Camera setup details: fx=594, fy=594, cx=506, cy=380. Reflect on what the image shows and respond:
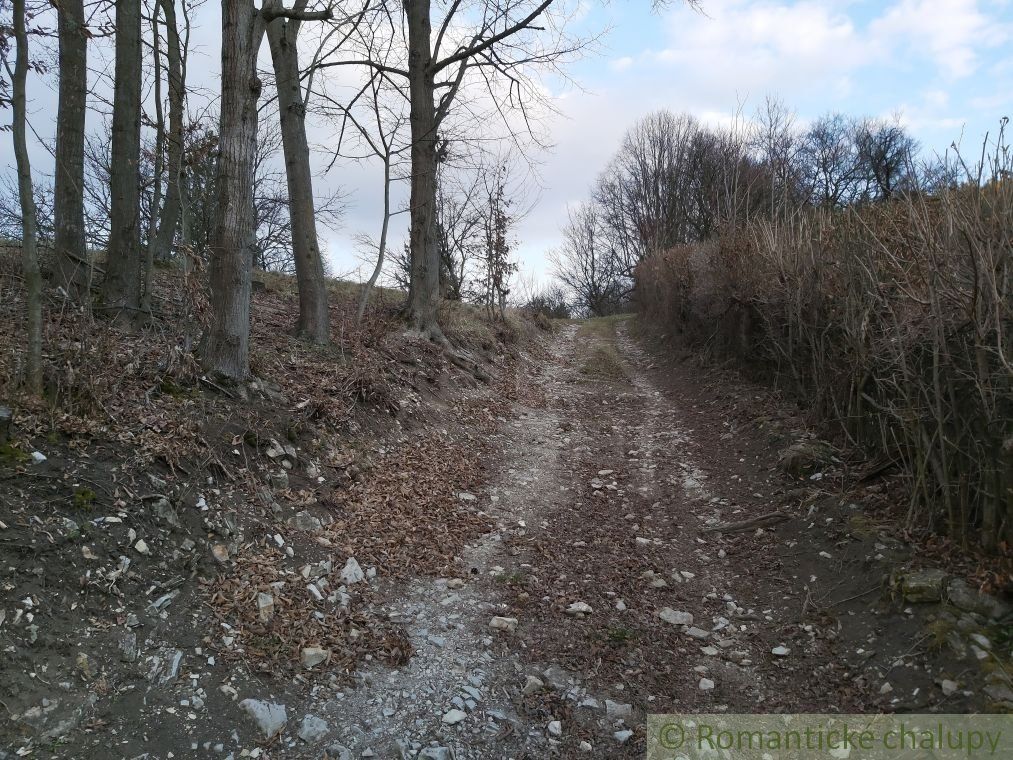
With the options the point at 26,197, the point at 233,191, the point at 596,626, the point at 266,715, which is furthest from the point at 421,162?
the point at 266,715

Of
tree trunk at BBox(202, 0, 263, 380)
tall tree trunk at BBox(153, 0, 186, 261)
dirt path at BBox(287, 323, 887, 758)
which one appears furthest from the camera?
tall tree trunk at BBox(153, 0, 186, 261)

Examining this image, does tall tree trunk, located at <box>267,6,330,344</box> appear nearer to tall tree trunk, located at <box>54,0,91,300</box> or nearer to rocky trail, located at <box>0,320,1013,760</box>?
tall tree trunk, located at <box>54,0,91,300</box>

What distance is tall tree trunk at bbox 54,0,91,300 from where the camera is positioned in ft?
22.4

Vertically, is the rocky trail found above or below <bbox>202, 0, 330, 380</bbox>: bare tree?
below

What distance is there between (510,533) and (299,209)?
221 inches

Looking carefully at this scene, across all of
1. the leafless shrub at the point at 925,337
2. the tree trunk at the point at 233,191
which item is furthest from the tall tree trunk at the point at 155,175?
the leafless shrub at the point at 925,337

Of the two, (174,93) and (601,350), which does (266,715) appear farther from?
(601,350)

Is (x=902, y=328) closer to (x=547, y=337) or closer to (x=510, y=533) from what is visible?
(x=510, y=533)

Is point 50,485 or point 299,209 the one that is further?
point 299,209

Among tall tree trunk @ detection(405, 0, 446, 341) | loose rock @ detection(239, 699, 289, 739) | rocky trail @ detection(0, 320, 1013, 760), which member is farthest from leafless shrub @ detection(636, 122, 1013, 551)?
tall tree trunk @ detection(405, 0, 446, 341)

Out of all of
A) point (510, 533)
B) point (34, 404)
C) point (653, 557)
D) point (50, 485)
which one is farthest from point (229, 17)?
point (653, 557)

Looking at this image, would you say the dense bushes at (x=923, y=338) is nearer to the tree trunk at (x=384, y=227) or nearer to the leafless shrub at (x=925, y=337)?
the leafless shrub at (x=925, y=337)

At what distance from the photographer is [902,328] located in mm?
5164

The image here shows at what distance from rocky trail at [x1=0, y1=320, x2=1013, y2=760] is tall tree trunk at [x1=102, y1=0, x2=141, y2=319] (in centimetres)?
365
